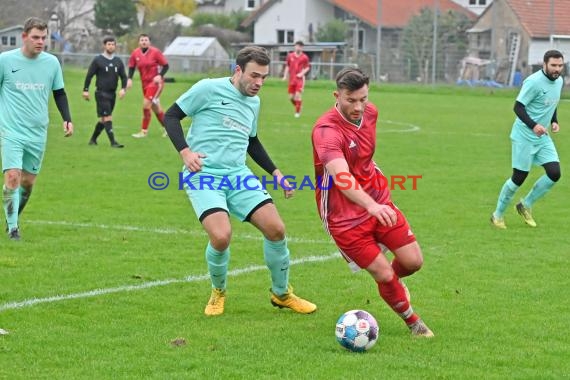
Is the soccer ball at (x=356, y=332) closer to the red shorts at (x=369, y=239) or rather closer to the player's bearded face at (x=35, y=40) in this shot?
the red shorts at (x=369, y=239)

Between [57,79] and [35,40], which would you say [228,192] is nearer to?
[35,40]

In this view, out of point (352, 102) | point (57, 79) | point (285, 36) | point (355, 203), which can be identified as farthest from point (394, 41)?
point (355, 203)

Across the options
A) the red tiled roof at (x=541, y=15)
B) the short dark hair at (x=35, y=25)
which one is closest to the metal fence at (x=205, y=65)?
the red tiled roof at (x=541, y=15)

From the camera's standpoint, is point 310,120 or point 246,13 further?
point 246,13

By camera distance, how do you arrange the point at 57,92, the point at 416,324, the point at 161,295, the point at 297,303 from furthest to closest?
the point at 57,92, the point at 161,295, the point at 297,303, the point at 416,324

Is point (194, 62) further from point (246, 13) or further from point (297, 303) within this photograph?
point (297, 303)

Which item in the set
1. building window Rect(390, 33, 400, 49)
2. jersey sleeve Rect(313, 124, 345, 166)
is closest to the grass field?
jersey sleeve Rect(313, 124, 345, 166)

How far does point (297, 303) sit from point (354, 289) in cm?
91

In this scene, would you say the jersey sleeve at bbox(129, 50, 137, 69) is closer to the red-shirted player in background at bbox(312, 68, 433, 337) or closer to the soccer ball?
the red-shirted player in background at bbox(312, 68, 433, 337)

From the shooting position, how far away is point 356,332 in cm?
634

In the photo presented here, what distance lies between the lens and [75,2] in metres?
90.6

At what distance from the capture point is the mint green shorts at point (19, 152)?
1005 centimetres

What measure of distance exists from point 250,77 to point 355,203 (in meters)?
1.42

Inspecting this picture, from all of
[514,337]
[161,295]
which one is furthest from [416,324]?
[161,295]
